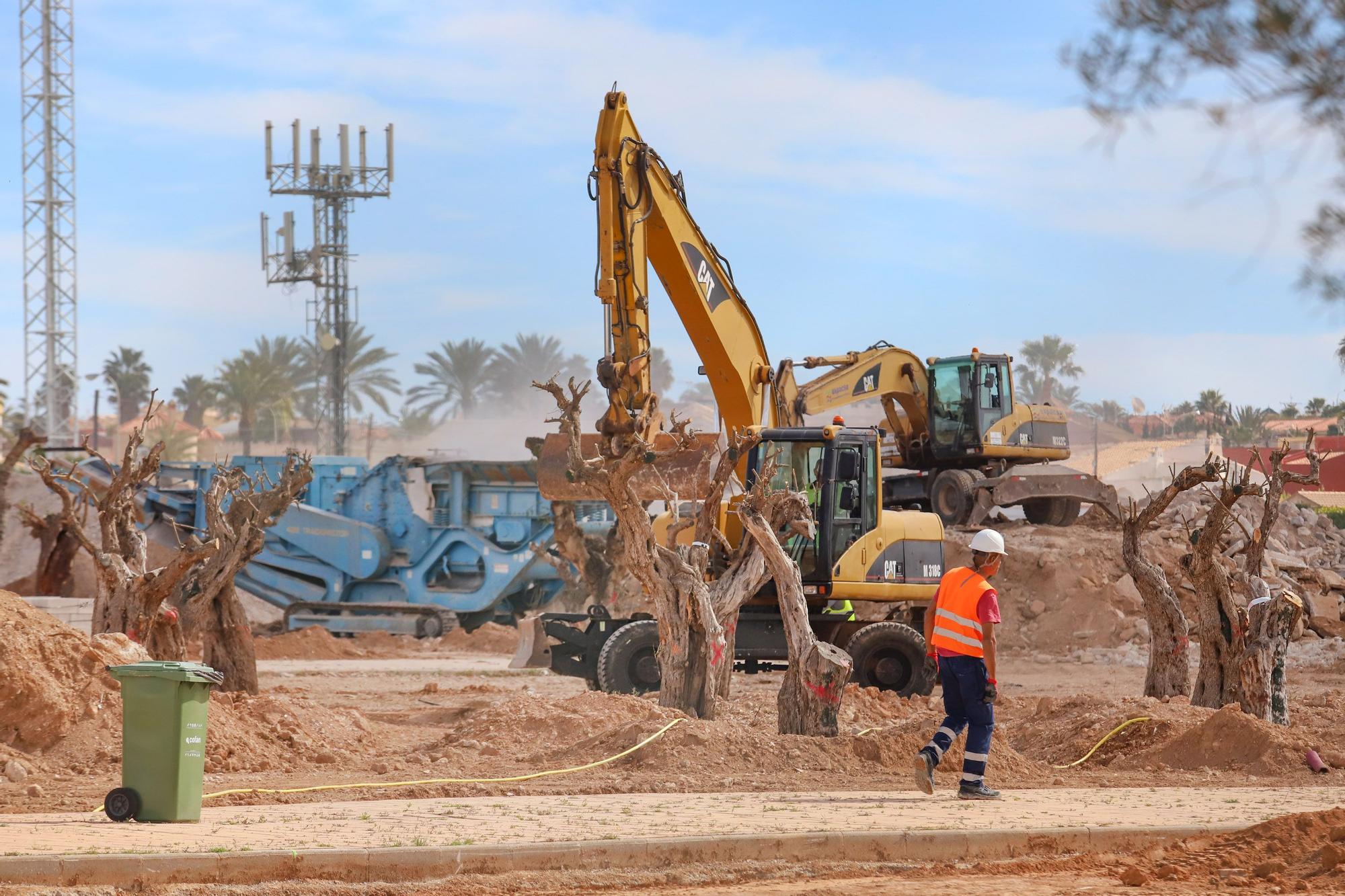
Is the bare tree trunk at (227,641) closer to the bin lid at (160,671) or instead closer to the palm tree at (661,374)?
the bin lid at (160,671)

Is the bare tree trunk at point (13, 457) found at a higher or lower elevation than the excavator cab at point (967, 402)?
lower

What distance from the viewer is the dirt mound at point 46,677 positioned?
1209cm

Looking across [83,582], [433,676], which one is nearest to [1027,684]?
[433,676]

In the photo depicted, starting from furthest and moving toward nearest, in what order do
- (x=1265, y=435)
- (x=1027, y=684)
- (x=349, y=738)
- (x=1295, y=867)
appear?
(x=1265, y=435) → (x=1027, y=684) → (x=349, y=738) → (x=1295, y=867)

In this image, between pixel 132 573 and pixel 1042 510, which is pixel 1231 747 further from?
pixel 1042 510

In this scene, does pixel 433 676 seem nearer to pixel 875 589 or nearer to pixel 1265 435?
pixel 875 589

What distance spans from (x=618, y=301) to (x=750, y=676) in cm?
755

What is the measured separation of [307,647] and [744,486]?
12871 millimetres

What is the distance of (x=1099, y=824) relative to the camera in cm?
894

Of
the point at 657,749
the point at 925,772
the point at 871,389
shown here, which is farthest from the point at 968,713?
the point at 871,389

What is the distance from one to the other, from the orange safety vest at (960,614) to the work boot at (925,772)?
707 mm

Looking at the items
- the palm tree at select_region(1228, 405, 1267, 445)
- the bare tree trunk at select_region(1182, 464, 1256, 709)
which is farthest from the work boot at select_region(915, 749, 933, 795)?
the palm tree at select_region(1228, 405, 1267, 445)

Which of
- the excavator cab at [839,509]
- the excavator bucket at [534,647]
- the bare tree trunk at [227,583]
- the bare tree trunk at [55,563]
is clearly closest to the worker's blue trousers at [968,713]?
the excavator cab at [839,509]

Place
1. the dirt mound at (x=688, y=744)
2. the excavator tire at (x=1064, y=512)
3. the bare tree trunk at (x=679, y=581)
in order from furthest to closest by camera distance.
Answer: the excavator tire at (x=1064, y=512) < the bare tree trunk at (x=679, y=581) < the dirt mound at (x=688, y=744)
